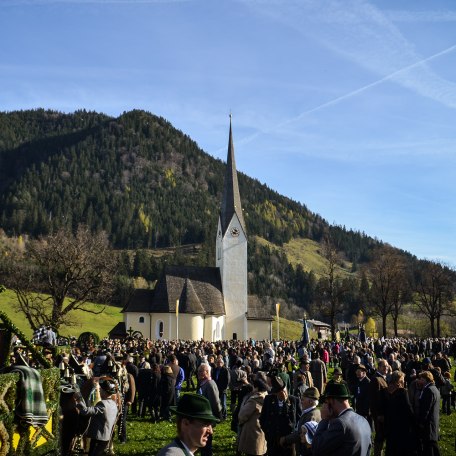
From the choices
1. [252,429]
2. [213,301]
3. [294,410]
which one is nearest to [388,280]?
[213,301]

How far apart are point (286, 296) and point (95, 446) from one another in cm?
14947

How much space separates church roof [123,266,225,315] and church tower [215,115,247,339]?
1341 mm

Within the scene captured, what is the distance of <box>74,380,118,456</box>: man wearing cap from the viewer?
859 cm

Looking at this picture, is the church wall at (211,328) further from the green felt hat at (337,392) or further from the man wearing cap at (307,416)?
the green felt hat at (337,392)

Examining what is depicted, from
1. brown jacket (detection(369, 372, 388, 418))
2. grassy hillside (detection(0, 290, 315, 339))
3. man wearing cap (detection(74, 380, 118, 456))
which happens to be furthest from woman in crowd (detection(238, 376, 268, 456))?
grassy hillside (detection(0, 290, 315, 339))

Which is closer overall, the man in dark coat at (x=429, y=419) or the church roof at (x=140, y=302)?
the man in dark coat at (x=429, y=419)

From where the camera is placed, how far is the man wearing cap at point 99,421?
8594 millimetres

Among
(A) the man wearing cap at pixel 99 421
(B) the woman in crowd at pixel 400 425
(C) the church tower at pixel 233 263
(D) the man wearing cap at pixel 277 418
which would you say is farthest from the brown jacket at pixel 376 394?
(C) the church tower at pixel 233 263

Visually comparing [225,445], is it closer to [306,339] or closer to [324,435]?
[324,435]

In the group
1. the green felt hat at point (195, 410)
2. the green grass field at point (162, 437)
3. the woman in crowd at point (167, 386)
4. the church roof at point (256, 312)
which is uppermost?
the church roof at point (256, 312)

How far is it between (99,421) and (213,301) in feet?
192

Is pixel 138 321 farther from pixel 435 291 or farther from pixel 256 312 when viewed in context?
pixel 435 291

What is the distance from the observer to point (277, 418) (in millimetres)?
8773

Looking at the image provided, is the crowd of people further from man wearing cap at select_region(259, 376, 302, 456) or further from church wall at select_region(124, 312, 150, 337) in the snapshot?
church wall at select_region(124, 312, 150, 337)
